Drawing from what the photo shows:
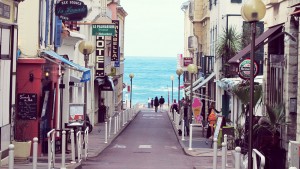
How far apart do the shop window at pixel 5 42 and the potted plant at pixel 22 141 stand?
106 inches

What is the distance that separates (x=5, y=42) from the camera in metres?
22.3

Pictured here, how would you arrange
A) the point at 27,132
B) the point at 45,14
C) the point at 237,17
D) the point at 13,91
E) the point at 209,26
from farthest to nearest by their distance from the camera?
1. the point at 209,26
2. the point at 237,17
3. the point at 45,14
4. the point at 27,132
5. the point at 13,91

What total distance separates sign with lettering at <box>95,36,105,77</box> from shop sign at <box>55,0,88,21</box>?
69.5 ft

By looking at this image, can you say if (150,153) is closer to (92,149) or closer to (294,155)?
(92,149)

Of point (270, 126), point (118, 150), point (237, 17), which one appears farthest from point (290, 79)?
point (237, 17)

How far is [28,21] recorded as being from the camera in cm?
2764

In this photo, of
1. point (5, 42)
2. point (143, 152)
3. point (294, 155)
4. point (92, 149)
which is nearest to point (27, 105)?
point (5, 42)

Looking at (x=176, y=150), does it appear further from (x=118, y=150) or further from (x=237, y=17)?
(x=237, y=17)

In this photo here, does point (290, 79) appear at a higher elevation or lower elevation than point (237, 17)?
lower

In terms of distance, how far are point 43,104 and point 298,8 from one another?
11272mm

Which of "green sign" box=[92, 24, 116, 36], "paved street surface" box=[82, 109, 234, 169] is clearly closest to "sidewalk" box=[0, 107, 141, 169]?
"paved street surface" box=[82, 109, 234, 169]

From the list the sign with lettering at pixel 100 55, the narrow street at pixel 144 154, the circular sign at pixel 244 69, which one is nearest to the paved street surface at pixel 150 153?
the narrow street at pixel 144 154

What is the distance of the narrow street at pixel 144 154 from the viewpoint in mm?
25498

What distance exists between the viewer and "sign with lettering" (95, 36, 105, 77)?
50.8 metres
